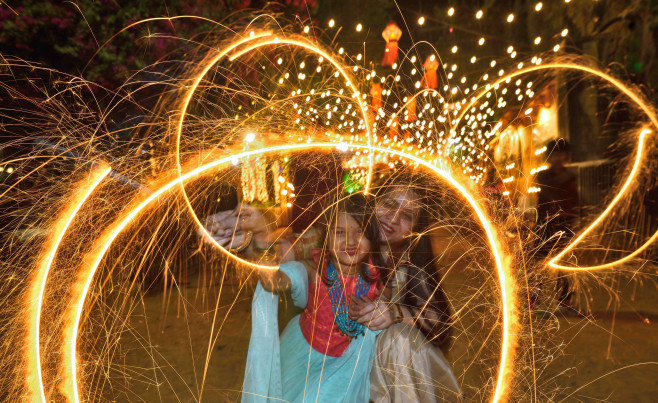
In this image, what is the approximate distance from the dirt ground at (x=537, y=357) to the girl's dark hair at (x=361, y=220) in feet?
2.03

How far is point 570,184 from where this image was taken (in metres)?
4.30

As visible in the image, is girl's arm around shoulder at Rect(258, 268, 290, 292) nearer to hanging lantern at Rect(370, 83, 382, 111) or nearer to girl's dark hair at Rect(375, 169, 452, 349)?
girl's dark hair at Rect(375, 169, 452, 349)

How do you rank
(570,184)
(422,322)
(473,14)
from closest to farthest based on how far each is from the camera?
(422,322)
(570,184)
(473,14)

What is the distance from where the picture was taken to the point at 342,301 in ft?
7.54

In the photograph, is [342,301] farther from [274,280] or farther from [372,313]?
[274,280]

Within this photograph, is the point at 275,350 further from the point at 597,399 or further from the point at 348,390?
the point at 597,399

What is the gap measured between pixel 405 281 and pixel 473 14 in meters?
5.79

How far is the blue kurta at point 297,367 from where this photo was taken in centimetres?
228

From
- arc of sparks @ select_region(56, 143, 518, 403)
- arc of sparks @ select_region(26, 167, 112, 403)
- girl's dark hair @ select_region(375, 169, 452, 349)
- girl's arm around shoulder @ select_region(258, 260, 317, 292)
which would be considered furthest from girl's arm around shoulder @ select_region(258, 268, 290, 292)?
arc of sparks @ select_region(26, 167, 112, 403)

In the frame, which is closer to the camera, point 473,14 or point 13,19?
point 13,19

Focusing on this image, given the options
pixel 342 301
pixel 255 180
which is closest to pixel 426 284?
pixel 342 301

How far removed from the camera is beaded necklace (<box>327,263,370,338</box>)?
2.29 m

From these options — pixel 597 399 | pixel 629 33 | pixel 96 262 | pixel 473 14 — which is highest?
pixel 473 14

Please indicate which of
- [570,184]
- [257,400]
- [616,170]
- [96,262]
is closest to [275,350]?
[257,400]
